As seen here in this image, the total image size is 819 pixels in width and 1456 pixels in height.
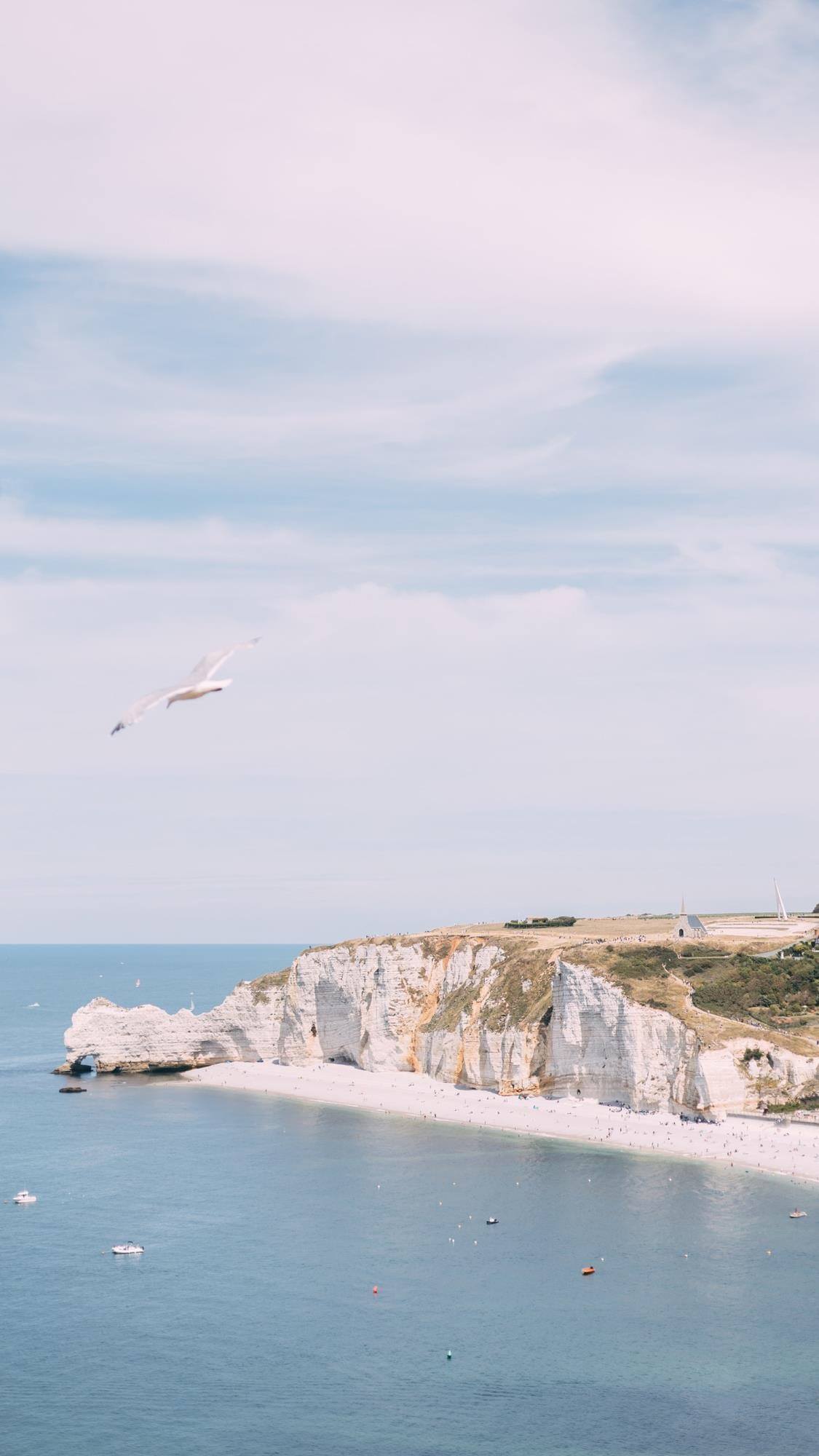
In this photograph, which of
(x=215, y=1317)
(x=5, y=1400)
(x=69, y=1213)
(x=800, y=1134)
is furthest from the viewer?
(x=800, y=1134)

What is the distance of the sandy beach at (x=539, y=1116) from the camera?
93750mm

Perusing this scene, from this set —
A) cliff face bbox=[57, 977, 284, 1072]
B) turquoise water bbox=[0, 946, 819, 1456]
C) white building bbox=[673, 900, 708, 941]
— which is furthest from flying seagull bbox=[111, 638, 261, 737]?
cliff face bbox=[57, 977, 284, 1072]

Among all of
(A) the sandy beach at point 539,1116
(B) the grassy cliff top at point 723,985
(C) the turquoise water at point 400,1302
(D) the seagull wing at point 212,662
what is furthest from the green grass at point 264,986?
(D) the seagull wing at point 212,662

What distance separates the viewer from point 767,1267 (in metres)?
70.0

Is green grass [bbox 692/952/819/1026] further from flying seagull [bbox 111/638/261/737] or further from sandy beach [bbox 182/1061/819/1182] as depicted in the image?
flying seagull [bbox 111/638/261/737]

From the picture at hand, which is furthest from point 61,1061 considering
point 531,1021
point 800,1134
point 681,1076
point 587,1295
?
point 587,1295

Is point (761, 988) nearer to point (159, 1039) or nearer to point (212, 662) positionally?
point (159, 1039)

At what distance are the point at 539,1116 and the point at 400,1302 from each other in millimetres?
44033

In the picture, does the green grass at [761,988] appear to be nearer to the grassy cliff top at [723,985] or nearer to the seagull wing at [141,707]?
the grassy cliff top at [723,985]

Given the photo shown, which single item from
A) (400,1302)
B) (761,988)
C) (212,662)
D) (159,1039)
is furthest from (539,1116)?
(212,662)

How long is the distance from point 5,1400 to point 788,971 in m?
80.1

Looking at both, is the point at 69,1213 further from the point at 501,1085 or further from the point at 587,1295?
the point at 501,1085

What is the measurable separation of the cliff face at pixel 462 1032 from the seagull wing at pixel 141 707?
81.7 metres

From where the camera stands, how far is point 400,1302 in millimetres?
67062
